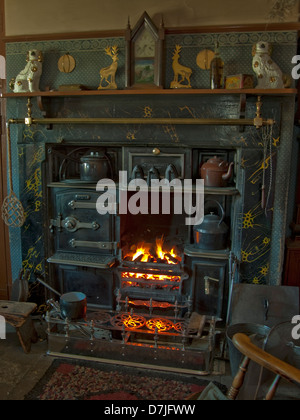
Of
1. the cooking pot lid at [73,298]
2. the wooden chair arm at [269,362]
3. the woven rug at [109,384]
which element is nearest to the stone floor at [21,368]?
the woven rug at [109,384]

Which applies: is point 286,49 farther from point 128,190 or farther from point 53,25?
point 53,25

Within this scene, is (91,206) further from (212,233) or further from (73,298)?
(212,233)

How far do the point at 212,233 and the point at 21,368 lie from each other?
180cm

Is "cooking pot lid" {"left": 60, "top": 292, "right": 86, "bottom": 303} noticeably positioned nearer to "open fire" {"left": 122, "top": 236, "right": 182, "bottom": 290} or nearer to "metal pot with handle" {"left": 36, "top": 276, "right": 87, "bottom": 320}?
"metal pot with handle" {"left": 36, "top": 276, "right": 87, "bottom": 320}

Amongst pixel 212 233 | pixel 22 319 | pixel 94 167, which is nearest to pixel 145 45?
pixel 94 167

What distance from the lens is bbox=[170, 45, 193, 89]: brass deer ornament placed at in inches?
112

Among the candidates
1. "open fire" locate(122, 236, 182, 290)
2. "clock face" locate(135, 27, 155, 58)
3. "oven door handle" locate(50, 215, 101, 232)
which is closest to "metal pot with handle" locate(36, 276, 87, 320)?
"open fire" locate(122, 236, 182, 290)

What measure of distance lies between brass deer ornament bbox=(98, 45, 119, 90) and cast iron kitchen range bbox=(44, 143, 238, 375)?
0.53m

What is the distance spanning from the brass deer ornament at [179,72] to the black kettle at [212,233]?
100 centimetres

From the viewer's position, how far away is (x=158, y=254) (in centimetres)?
330
